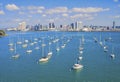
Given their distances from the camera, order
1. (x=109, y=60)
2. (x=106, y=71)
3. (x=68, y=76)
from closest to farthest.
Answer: (x=68, y=76) < (x=106, y=71) < (x=109, y=60)

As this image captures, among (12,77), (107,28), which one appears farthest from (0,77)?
(107,28)

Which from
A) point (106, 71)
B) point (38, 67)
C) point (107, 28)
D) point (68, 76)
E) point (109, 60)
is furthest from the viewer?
point (107, 28)

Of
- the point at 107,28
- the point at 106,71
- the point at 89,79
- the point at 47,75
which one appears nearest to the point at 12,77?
the point at 47,75

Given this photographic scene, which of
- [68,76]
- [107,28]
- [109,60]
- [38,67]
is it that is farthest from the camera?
[107,28]

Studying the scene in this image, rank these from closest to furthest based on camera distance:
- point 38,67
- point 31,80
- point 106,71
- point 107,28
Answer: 1. point 31,80
2. point 106,71
3. point 38,67
4. point 107,28

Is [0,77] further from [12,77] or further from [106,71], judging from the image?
[106,71]

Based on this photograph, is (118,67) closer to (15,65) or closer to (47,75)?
(47,75)

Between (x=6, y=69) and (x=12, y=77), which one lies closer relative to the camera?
(x=12, y=77)

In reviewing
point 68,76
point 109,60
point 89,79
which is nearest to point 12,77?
point 68,76

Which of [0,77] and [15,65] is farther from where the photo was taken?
[15,65]
